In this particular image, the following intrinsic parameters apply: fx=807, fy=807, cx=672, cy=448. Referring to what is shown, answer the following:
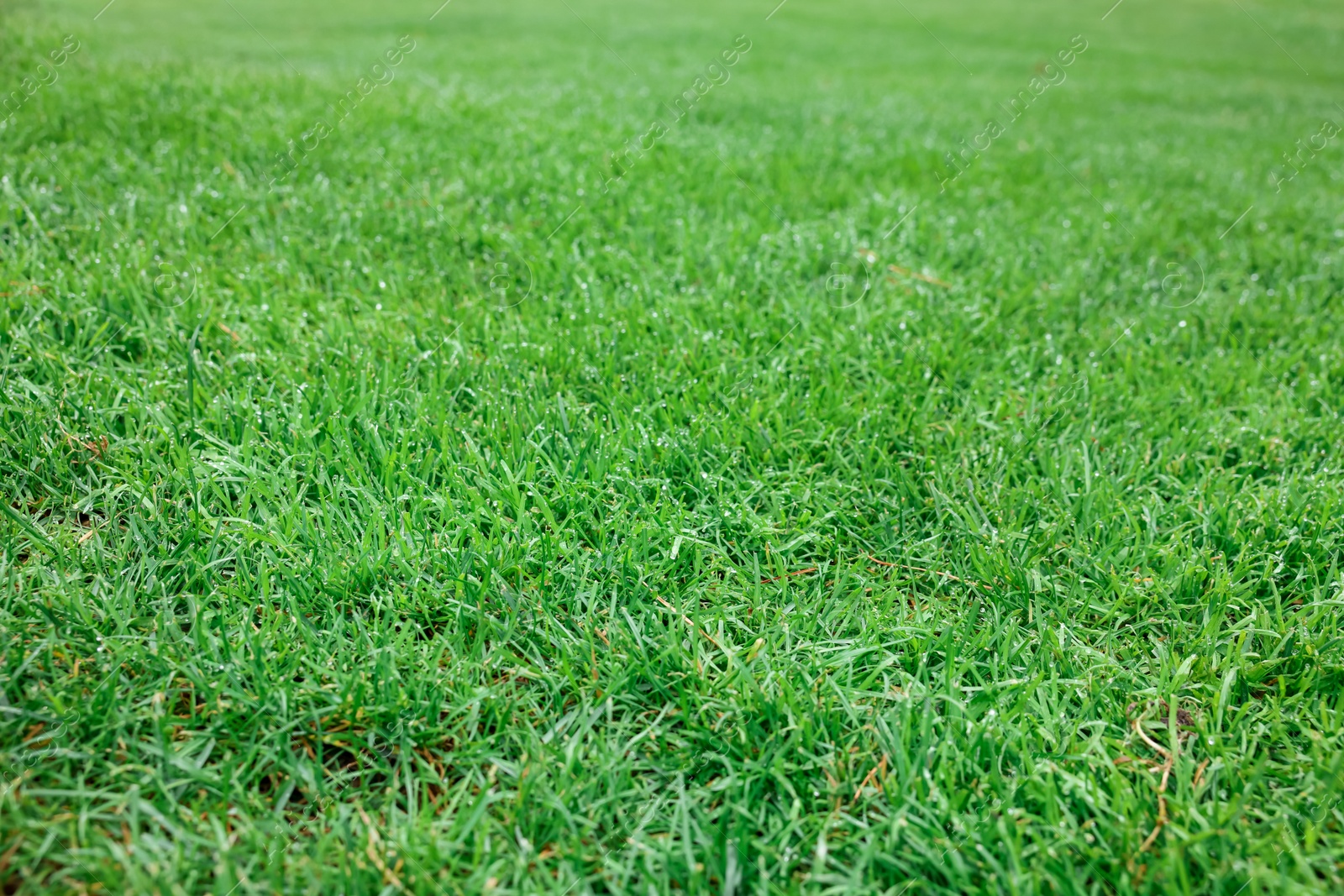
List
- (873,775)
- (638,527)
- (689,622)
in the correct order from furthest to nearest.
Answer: (638,527) → (689,622) → (873,775)

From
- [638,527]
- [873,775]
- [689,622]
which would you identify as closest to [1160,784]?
[873,775]

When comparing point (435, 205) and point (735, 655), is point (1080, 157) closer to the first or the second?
point (435, 205)

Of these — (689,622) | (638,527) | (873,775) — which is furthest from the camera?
(638,527)

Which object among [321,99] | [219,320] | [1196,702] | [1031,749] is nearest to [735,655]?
[1031,749]

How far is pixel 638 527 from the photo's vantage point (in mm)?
2043

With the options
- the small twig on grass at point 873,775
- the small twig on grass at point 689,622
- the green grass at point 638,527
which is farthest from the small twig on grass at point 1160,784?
the small twig on grass at point 689,622

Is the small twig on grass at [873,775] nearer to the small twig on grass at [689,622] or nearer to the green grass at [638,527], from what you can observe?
the green grass at [638,527]

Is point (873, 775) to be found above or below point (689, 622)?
below

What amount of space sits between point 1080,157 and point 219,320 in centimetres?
562

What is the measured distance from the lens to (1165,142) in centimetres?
672

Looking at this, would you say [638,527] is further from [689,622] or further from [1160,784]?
[1160,784]

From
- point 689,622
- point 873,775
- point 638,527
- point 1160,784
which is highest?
point 638,527

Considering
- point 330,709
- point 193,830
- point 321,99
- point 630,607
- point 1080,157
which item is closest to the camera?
point 193,830

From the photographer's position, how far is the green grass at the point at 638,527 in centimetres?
144
